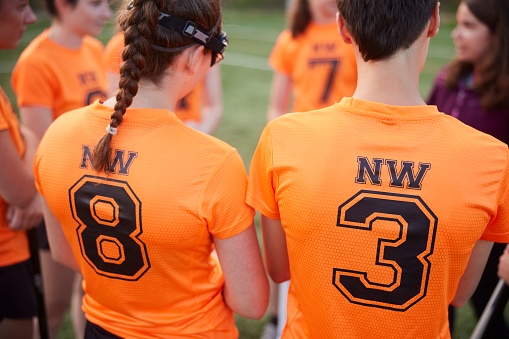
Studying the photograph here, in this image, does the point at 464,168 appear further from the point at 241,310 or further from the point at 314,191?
the point at 241,310

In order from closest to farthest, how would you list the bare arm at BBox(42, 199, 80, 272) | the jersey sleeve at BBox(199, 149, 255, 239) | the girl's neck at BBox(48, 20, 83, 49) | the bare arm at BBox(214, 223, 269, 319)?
the jersey sleeve at BBox(199, 149, 255, 239) → the bare arm at BBox(214, 223, 269, 319) → the bare arm at BBox(42, 199, 80, 272) → the girl's neck at BBox(48, 20, 83, 49)

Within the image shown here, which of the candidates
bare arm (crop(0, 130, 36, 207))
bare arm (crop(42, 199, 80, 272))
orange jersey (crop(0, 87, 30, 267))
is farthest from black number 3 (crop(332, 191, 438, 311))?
orange jersey (crop(0, 87, 30, 267))

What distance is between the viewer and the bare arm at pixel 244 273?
65.5 inches

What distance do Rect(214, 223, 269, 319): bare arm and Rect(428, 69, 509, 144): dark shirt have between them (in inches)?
74.6

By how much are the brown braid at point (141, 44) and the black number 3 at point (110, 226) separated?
9 centimetres

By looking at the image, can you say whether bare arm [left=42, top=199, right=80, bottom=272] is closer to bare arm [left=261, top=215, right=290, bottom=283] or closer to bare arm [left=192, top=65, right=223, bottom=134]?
bare arm [left=261, top=215, right=290, bottom=283]

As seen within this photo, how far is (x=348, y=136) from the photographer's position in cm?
145

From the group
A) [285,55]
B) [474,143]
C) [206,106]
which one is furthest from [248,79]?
[474,143]

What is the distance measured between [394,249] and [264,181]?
471 millimetres

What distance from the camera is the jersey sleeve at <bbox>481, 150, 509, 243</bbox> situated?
4.67ft

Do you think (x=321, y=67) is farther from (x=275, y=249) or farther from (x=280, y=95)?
(x=275, y=249)

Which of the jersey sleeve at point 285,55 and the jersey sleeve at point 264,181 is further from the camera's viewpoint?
the jersey sleeve at point 285,55

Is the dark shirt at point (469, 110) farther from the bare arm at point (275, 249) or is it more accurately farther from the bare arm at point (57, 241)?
the bare arm at point (57, 241)

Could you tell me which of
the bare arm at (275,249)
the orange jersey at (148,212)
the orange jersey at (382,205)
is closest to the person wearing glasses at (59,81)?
the orange jersey at (148,212)
